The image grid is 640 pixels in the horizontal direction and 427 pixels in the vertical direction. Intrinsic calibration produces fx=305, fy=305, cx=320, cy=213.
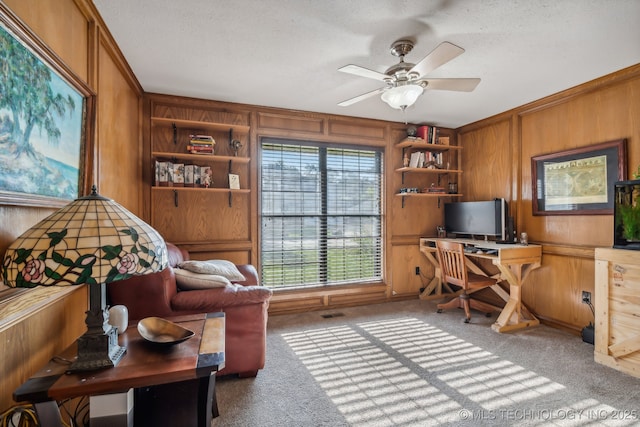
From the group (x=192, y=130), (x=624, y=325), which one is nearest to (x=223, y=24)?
(x=192, y=130)

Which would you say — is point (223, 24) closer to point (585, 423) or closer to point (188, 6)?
point (188, 6)

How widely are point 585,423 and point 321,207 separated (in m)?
2.96

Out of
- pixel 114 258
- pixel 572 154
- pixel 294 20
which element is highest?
pixel 294 20

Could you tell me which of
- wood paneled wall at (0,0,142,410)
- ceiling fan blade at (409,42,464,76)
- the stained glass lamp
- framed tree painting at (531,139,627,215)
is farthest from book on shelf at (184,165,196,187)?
framed tree painting at (531,139,627,215)

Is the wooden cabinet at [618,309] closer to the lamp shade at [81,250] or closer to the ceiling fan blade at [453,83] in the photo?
the ceiling fan blade at [453,83]

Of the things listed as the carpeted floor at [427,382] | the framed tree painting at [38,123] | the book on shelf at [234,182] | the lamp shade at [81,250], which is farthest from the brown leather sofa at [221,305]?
the book on shelf at [234,182]

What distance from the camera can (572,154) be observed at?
10.1ft

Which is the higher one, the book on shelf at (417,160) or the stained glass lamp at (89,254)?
the book on shelf at (417,160)

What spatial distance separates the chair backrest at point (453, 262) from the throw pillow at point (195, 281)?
95.0 inches

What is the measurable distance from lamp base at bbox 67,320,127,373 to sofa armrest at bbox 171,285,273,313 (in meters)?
0.77

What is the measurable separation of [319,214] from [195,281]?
202cm

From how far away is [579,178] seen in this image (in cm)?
303

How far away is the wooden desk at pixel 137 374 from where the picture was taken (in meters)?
1.05

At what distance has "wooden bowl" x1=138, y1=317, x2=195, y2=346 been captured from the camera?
4.59ft
